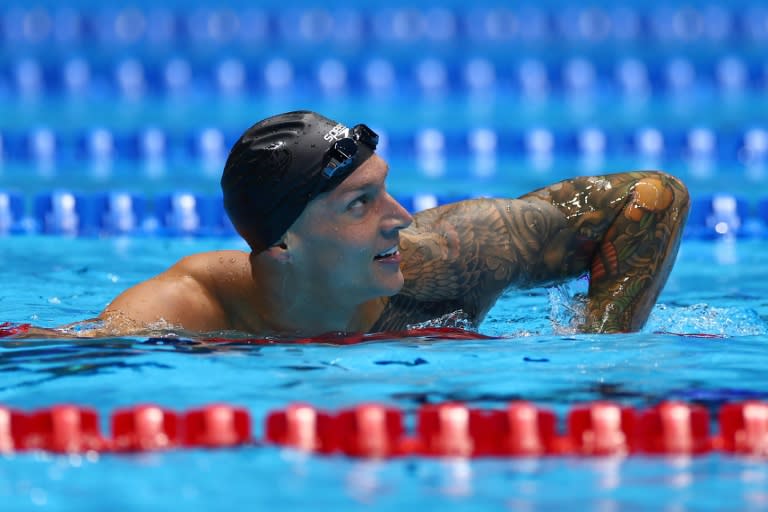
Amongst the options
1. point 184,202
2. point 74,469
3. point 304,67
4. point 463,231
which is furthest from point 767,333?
point 304,67

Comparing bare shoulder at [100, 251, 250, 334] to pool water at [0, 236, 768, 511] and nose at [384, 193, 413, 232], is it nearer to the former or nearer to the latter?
pool water at [0, 236, 768, 511]

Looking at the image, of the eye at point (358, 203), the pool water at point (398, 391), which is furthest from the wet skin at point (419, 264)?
the pool water at point (398, 391)

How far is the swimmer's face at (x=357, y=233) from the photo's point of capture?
10.2 ft

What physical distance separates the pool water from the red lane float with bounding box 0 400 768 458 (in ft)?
0.14

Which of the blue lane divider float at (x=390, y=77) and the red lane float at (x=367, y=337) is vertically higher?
the blue lane divider float at (x=390, y=77)

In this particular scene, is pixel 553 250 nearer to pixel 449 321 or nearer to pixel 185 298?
pixel 449 321

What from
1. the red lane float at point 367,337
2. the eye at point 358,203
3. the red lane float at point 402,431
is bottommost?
the red lane float at point 402,431

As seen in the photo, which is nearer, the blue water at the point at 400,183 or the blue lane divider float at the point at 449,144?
the blue water at the point at 400,183

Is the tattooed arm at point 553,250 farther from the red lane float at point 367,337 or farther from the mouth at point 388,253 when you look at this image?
the mouth at point 388,253

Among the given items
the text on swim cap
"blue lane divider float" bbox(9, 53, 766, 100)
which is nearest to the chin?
the text on swim cap

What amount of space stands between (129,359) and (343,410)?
79 cm

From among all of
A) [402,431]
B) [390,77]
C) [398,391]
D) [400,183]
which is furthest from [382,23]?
[402,431]

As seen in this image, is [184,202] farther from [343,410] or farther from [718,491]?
[718,491]

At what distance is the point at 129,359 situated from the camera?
3078 millimetres
